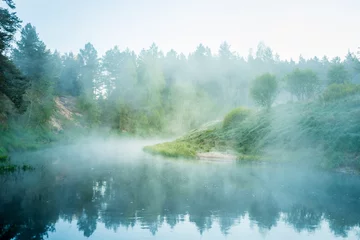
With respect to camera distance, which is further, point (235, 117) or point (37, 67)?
point (235, 117)

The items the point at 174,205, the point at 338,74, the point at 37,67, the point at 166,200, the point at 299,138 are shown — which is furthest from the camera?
the point at 338,74

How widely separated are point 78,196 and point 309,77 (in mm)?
70528

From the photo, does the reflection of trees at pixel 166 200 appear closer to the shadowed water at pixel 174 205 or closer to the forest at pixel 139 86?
the shadowed water at pixel 174 205

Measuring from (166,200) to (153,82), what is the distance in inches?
3118

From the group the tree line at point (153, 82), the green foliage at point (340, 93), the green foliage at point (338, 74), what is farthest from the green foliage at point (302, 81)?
the green foliage at point (340, 93)

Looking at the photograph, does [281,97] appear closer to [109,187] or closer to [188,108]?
A: [188,108]

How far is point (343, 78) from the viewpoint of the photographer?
79.5 meters

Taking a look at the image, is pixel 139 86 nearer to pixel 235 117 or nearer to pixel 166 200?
pixel 235 117

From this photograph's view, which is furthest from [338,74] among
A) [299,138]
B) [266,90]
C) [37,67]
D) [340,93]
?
[37,67]

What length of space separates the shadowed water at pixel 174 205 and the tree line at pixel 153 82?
17260mm

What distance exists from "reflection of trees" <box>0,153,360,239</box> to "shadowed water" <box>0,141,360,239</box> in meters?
0.04

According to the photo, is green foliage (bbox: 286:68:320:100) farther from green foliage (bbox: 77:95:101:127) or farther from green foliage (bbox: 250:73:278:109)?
green foliage (bbox: 77:95:101:127)

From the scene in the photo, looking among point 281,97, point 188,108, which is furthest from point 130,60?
point 281,97

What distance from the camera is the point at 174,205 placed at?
708 inches
